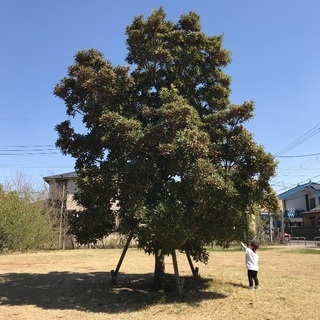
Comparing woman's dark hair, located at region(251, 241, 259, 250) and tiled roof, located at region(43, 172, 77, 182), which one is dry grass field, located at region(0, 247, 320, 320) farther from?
tiled roof, located at region(43, 172, 77, 182)

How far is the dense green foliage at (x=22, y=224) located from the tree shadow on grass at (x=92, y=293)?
1027 cm

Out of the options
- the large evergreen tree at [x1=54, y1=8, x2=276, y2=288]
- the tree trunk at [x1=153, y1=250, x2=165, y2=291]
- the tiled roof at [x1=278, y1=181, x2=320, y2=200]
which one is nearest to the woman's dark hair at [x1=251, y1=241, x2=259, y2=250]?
the large evergreen tree at [x1=54, y1=8, x2=276, y2=288]

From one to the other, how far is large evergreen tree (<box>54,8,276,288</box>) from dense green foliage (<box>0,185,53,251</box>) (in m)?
14.7

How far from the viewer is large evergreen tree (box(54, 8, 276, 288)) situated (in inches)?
357

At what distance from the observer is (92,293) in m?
11.2

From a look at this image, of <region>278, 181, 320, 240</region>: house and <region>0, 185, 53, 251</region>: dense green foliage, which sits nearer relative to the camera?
<region>0, 185, 53, 251</region>: dense green foliage

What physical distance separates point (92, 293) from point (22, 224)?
15.4m

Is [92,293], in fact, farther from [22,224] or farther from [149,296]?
[22,224]

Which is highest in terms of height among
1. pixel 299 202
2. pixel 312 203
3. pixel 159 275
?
pixel 299 202

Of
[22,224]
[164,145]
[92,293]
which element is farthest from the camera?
[22,224]

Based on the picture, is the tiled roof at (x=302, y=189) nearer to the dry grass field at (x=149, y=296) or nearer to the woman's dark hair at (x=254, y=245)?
the dry grass field at (x=149, y=296)

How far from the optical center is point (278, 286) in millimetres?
11648

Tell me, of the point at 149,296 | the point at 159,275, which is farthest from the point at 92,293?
the point at 159,275

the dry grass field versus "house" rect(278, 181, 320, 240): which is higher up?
"house" rect(278, 181, 320, 240)
